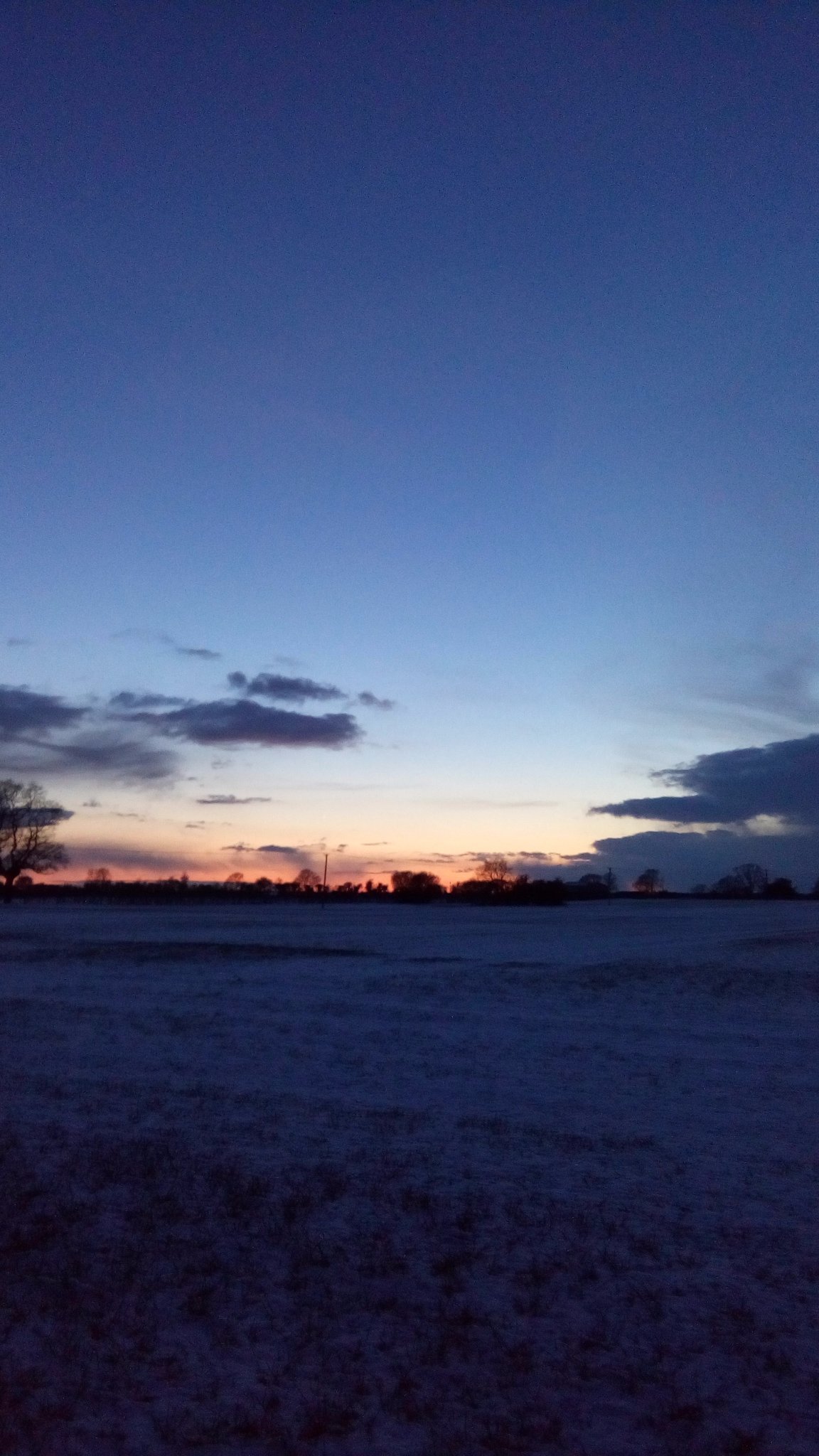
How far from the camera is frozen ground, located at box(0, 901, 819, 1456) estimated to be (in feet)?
17.7

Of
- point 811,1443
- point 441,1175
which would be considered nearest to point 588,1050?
point 441,1175

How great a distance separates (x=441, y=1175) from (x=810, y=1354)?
422 centimetres

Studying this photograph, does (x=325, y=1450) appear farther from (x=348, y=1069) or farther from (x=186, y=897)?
(x=186, y=897)

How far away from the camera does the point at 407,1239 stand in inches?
314

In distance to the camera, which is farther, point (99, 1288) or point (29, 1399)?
point (99, 1288)

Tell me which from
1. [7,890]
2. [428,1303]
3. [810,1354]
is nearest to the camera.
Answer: [810,1354]

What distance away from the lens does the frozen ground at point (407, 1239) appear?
5.40 meters

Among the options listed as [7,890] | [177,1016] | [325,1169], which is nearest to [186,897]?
[7,890]

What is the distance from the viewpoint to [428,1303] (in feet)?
22.1

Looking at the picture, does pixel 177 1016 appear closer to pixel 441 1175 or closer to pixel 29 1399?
pixel 441 1175

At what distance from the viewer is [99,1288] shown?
22.7 ft

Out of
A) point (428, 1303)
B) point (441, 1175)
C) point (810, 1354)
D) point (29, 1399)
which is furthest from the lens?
point (441, 1175)

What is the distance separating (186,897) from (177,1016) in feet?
447

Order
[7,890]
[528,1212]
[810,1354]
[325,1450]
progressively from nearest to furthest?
[325,1450], [810,1354], [528,1212], [7,890]
